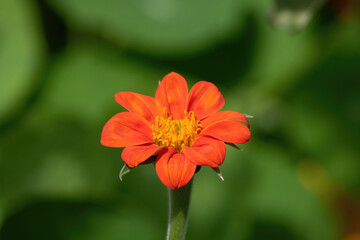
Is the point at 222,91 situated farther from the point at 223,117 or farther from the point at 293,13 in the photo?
the point at 223,117

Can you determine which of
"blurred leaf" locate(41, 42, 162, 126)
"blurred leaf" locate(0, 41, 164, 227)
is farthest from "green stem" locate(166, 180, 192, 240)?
"blurred leaf" locate(41, 42, 162, 126)

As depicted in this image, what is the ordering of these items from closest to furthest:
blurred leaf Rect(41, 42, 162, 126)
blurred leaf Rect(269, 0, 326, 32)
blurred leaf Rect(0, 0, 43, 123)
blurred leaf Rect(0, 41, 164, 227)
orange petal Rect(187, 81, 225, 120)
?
orange petal Rect(187, 81, 225, 120) < blurred leaf Rect(269, 0, 326, 32) < blurred leaf Rect(0, 41, 164, 227) < blurred leaf Rect(0, 0, 43, 123) < blurred leaf Rect(41, 42, 162, 126)

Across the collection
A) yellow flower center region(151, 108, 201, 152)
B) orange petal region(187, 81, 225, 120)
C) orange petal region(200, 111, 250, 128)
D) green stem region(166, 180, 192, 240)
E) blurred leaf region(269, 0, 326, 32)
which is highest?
blurred leaf region(269, 0, 326, 32)

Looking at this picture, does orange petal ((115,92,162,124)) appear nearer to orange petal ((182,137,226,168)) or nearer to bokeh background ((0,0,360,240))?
orange petal ((182,137,226,168))

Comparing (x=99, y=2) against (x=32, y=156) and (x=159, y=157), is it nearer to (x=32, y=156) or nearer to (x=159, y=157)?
(x=32, y=156)

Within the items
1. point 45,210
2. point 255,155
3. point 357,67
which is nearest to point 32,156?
point 45,210

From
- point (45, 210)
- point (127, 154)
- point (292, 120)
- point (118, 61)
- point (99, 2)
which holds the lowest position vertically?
point (45, 210)
